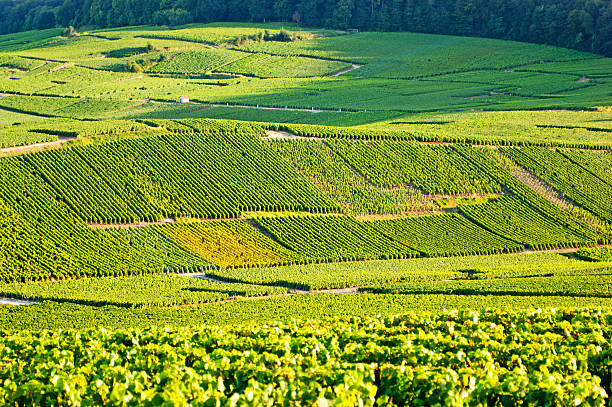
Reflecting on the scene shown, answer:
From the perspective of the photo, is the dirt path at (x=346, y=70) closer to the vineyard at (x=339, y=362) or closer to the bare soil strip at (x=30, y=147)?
the bare soil strip at (x=30, y=147)

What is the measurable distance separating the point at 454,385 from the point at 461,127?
89260mm

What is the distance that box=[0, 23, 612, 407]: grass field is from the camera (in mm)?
27156

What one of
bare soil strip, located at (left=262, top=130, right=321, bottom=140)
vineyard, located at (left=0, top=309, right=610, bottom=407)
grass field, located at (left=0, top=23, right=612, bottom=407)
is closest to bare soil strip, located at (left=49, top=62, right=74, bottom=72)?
grass field, located at (left=0, top=23, right=612, bottom=407)

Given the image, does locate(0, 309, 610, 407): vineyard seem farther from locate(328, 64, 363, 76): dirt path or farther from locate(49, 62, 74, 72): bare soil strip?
locate(49, 62, 74, 72): bare soil strip

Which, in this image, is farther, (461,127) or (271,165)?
(461,127)

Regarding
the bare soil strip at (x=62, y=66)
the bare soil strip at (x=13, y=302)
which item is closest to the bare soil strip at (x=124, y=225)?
the bare soil strip at (x=13, y=302)

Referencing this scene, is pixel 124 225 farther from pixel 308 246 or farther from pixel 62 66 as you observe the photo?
pixel 62 66

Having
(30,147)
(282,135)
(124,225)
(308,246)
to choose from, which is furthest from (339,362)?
(282,135)

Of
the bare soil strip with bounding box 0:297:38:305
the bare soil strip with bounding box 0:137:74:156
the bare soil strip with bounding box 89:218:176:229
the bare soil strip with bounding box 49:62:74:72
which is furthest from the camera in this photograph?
the bare soil strip with bounding box 49:62:74:72

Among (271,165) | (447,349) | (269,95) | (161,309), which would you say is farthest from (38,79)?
(447,349)

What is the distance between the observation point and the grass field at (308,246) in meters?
27.2

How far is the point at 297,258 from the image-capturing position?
67.8 meters

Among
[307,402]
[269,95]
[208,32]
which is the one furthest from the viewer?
[208,32]

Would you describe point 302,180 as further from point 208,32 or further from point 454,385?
point 208,32
